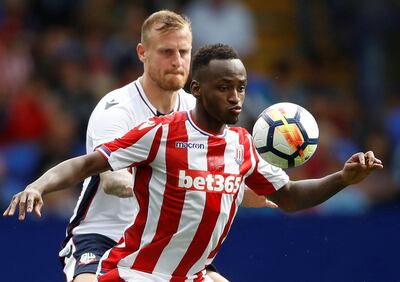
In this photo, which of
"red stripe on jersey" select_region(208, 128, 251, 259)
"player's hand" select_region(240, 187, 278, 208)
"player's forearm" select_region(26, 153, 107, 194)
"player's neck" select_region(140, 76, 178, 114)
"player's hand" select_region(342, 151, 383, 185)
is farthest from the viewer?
"player's neck" select_region(140, 76, 178, 114)

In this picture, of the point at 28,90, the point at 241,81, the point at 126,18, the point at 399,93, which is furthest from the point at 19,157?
the point at 241,81

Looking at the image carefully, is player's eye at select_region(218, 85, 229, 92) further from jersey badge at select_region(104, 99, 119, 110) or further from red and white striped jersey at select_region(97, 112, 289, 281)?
jersey badge at select_region(104, 99, 119, 110)

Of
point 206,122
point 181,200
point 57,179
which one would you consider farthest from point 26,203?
point 206,122

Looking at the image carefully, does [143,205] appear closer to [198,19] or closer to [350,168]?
[350,168]

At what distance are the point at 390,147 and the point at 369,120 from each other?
0.95m

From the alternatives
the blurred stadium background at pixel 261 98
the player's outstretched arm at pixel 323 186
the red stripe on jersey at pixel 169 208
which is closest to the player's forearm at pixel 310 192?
the player's outstretched arm at pixel 323 186

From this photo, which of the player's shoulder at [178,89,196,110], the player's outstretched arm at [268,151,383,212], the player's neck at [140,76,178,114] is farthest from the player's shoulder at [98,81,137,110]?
the player's outstretched arm at [268,151,383,212]

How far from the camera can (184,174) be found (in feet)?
19.2

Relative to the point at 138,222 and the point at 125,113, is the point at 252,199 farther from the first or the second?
the point at 125,113

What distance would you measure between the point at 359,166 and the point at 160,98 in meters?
1.71

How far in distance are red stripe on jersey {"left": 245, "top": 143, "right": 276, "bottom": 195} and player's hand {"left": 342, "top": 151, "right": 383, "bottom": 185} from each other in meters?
0.48

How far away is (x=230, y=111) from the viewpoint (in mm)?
5801

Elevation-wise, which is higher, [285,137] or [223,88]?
[223,88]

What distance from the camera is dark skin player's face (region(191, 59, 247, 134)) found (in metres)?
5.82
